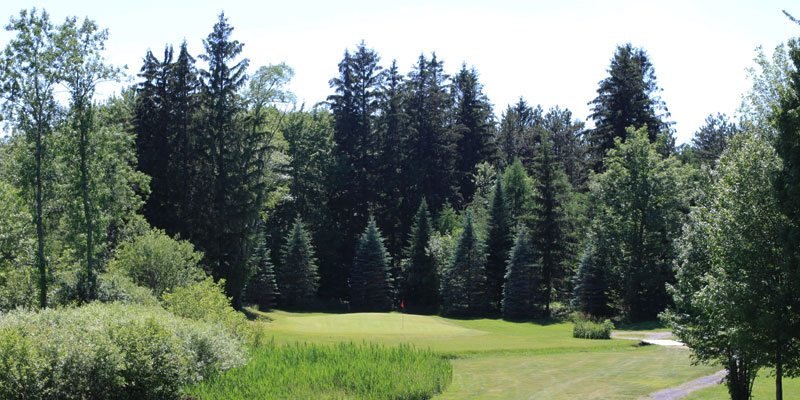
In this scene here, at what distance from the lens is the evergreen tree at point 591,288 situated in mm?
42312

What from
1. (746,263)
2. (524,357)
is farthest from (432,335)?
(746,263)

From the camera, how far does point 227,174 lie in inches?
1672

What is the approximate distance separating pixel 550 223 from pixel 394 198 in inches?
784

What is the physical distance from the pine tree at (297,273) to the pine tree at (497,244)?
1484 centimetres

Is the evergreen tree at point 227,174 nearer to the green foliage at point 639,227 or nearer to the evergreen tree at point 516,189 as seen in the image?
the evergreen tree at point 516,189

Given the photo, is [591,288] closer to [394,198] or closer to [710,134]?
[394,198]

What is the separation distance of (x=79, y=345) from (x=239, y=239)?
93.3 feet

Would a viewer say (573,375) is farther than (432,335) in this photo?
No

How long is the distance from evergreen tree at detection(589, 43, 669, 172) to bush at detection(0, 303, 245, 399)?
153 feet

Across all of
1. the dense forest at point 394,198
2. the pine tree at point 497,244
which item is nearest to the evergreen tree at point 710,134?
the dense forest at point 394,198

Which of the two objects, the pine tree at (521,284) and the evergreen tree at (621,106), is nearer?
the pine tree at (521,284)

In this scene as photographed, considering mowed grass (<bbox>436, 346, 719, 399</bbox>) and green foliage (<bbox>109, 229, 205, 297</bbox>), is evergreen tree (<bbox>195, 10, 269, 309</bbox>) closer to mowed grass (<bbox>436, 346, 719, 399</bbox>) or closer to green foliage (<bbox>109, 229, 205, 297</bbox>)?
green foliage (<bbox>109, 229, 205, 297</bbox>)

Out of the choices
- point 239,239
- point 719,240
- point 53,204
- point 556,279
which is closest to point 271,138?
point 239,239

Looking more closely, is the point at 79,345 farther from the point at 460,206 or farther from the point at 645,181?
the point at 460,206
